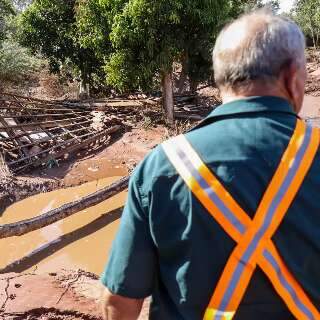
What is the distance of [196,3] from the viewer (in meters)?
11.0

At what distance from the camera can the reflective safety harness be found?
4.39 feet

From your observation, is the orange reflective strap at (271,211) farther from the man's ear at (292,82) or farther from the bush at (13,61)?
the bush at (13,61)

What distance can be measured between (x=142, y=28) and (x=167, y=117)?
2.61m

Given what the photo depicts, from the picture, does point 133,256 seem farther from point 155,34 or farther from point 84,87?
point 84,87

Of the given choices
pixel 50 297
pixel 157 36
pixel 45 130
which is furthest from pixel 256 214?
pixel 157 36

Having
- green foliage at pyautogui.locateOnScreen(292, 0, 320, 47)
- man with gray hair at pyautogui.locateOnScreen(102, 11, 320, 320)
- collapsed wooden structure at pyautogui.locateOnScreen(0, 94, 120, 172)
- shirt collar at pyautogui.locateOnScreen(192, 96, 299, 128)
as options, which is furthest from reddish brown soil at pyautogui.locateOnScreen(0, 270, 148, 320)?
green foliage at pyautogui.locateOnScreen(292, 0, 320, 47)

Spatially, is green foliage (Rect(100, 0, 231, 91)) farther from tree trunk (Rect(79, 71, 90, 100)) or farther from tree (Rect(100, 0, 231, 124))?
tree trunk (Rect(79, 71, 90, 100))

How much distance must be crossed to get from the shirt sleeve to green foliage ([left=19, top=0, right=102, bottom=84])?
14344mm

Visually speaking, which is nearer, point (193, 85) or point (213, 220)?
point (213, 220)

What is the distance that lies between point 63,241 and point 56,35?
10701mm

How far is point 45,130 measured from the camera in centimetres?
1104

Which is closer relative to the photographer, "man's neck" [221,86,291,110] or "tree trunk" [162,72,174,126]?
"man's neck" [221,86,291,110]

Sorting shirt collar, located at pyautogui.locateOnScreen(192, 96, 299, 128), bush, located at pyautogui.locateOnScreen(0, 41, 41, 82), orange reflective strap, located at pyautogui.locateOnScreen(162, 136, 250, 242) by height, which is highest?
bush, located at pyautogui.locateOnScreen(0, 41, 41, 82)

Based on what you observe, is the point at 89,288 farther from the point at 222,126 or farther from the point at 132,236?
the point at 222,126
